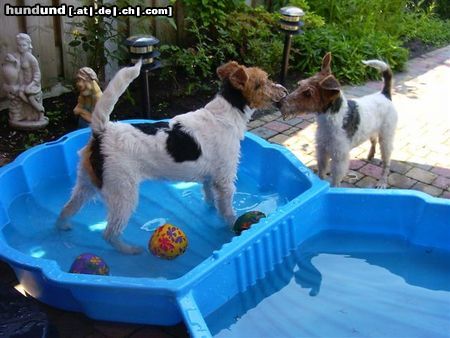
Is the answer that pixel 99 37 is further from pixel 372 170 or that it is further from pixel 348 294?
pixel 348 294

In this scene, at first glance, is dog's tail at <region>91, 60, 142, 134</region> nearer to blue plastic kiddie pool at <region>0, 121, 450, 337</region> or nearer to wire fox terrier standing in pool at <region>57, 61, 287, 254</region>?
wire fox terrier standing in pool at <region>57, 61, 287, 254</region>

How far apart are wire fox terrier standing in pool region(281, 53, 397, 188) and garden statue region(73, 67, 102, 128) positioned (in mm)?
1964

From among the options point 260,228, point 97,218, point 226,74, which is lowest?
point 97,218

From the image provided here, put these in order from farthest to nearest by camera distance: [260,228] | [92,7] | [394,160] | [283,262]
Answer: [92,7] < [394,160] < [283,262] < [260,228]

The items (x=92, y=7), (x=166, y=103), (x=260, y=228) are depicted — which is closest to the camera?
(x=260, y=228)

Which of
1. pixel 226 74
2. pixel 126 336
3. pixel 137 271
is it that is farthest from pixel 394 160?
pixel 126 336

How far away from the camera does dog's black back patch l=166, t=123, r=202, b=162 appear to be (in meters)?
3.50

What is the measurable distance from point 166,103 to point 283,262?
10.2ft

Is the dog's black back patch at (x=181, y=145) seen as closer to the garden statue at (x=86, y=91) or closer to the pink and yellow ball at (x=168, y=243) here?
the pink and yellow ball at (x=168, y=243)

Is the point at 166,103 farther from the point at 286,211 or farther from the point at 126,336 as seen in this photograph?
the point at 126,336

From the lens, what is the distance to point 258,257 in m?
3.60

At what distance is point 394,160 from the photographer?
5.33 m

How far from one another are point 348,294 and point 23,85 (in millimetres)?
3751

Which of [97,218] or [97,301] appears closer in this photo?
[97,301]
